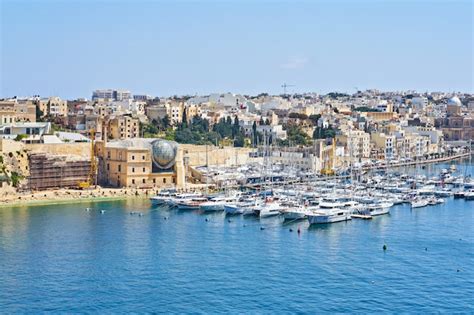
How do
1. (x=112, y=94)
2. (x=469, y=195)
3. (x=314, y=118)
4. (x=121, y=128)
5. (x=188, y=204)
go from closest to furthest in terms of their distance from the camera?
(x=188, y=204) → (x=469, y=195) → (x=121, y=128) → (x=314, y=118) → (x=112, y=94)

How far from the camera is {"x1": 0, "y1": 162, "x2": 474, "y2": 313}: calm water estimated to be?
14281mm

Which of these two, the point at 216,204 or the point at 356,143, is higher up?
the point at 356,143

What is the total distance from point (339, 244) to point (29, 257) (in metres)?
7.27

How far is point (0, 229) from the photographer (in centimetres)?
2067

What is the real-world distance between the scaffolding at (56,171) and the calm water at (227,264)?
405cm

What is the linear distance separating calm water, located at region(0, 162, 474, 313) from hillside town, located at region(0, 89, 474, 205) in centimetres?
499

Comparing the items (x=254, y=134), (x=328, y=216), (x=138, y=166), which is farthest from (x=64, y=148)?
(x=254, y=134)

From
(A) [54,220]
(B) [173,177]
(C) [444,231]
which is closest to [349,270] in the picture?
(C) [444,231]

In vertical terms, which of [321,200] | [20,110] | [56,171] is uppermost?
[20,110]

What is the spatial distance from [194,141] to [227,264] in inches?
917

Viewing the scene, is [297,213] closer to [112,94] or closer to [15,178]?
[15,178]

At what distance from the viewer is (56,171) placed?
28.1 meters

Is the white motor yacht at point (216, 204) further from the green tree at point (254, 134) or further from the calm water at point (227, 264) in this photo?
the green tree at point (254, 134)

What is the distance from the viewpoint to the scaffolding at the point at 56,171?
2767cm
